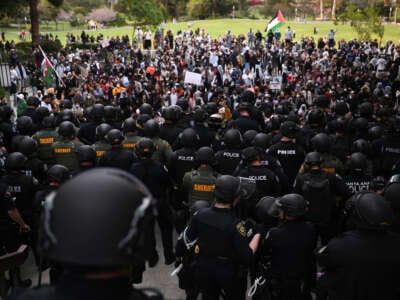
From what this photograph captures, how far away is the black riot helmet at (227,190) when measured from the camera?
3996 millimetres

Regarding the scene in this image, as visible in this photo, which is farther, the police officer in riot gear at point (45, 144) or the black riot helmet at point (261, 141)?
the police officer in riot gear at point (45, 144)

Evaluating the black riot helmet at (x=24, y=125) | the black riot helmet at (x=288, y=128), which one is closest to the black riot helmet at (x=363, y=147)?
the black riot helmet at (x=288, y=128)

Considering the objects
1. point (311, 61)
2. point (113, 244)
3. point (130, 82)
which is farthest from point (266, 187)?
point (311, 61)

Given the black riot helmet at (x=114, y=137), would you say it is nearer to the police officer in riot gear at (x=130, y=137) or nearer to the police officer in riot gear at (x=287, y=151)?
the police officer in riot gear at (x=130, y=137)

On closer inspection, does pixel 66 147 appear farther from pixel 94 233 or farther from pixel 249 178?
pixel 94 233

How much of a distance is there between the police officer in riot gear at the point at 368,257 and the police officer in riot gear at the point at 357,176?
2.65m

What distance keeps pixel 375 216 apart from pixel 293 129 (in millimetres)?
3776

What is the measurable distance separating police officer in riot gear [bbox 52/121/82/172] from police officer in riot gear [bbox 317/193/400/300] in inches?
205

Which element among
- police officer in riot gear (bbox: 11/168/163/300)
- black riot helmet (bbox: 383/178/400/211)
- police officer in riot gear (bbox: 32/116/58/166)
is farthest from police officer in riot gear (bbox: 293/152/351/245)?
police officer in riot gear (bbox: 32/116/58/166)

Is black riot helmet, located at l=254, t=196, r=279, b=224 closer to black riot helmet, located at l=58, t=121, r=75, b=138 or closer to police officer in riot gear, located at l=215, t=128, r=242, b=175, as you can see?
police officer in riot gear, located at l=215, t=128, r=242, b=175

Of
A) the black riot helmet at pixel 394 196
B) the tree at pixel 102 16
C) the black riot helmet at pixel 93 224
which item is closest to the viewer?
the black riot helmet at pixel 93 224

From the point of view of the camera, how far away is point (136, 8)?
39.0 meters

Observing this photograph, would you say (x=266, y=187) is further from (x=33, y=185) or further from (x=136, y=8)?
(x=136, y=8)

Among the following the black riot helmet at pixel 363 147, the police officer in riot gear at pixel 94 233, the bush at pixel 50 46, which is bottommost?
the black riot helmet at pixel 363 147
